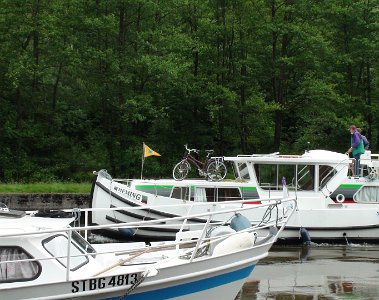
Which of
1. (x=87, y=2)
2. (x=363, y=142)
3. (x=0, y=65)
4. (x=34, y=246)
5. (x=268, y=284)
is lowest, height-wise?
(x=268, y=284)

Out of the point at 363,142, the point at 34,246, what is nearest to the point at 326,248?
the point at 363,142

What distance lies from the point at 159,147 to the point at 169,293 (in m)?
24.9

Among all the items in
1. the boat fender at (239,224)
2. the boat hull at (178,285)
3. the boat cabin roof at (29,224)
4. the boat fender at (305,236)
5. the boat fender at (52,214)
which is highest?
the boat fender at (52,214)

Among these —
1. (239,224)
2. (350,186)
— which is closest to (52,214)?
(239,224)

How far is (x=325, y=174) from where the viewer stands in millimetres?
23453

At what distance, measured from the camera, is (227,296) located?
11.2 metres

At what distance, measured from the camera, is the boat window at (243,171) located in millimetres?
23766

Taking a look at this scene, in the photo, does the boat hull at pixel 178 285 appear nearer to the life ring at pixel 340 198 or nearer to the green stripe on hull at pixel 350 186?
the life ring at pixel 340 198

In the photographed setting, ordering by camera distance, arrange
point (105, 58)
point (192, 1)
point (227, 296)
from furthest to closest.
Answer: point (192, 1) < point (105, 58) < point (227, 296)

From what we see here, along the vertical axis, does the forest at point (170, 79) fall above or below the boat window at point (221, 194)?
above

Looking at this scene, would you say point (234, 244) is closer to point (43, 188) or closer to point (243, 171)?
point (243, 171)

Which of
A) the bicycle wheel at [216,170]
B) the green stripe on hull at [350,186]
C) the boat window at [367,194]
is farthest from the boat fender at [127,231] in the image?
the boat window at [367,194]

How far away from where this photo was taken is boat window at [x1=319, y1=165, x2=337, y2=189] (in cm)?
2341

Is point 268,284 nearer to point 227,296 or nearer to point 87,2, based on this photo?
point 227,296
